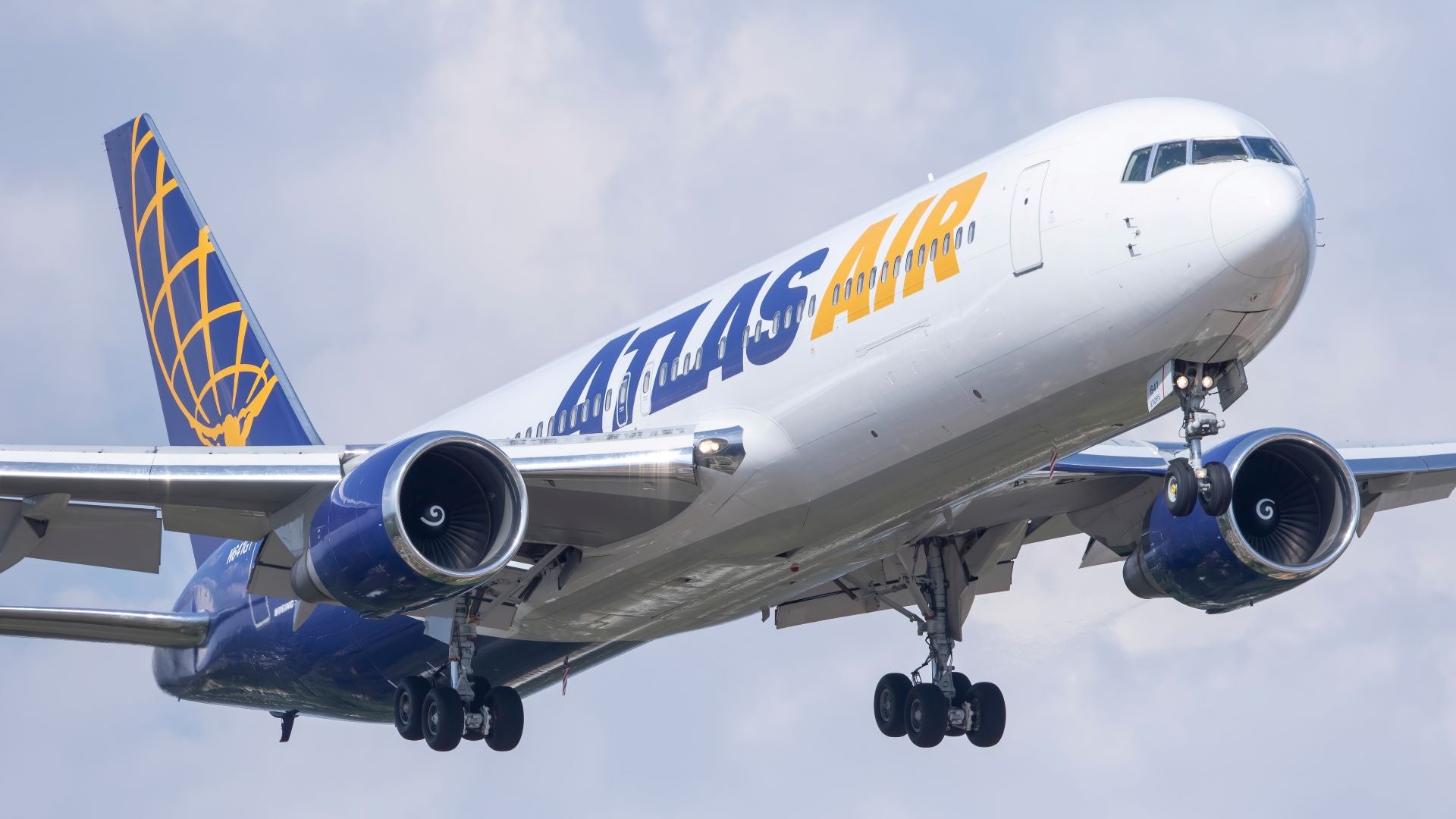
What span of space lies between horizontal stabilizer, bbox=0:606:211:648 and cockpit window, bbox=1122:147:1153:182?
15416 millimetres

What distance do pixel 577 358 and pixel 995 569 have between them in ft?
21.5

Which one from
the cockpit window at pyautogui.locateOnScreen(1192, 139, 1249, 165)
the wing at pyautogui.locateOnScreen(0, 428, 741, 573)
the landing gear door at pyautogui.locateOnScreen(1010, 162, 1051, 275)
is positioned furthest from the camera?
the wing at pyautogui.locateOnScreen(0, 428, 741, 573)

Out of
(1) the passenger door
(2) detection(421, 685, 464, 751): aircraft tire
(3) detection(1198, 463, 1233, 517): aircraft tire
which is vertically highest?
(1) the passenger door

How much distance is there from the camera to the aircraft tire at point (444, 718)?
1059 inches

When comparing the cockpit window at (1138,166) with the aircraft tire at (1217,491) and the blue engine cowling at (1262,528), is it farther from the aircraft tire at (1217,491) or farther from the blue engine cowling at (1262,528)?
the blue engine cowling at (1262,528)

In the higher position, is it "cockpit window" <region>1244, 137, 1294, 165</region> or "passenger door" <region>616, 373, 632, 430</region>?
"cockpit window" <region>1244, 137, 1294, 165</region>

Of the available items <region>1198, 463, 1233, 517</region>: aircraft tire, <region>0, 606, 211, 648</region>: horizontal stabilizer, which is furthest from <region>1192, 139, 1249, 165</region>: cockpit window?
<region>0, 606, 211, 648</region>: horizontal stabilizer

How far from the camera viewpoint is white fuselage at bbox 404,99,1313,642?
19891mm

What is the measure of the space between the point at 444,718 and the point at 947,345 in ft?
31.0

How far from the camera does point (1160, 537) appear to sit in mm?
27109

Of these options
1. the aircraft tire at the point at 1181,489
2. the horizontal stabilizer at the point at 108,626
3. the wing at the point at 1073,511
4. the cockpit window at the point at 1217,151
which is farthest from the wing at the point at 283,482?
the cockpit window at the point at 1217,151

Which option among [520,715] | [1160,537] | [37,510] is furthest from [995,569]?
[37,510]

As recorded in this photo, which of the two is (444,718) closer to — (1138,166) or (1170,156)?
(1138,166)

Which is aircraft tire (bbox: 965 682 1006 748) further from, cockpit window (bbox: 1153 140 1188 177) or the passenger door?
cockpit window (bbox: 1153 140 1188 177)
